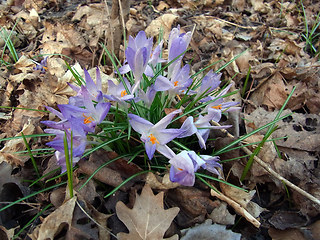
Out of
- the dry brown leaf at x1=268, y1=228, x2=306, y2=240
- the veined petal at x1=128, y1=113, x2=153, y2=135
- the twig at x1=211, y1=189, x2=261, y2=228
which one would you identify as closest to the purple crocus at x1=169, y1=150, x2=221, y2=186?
the veined petal at x1=128, y1=113, x2=153, y2=135

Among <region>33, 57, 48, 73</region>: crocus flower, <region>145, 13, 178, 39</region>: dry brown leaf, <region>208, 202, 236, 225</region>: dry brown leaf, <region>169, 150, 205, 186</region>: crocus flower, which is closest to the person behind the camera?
<region>169, 150, 205, 186</region>: crocus flower

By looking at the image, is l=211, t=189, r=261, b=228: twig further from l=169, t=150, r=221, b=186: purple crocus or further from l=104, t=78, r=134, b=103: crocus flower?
l=104, t=78, r=134, b=103: crocus flower

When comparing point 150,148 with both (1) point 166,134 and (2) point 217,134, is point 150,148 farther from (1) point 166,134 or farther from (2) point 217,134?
(2) point 217,134

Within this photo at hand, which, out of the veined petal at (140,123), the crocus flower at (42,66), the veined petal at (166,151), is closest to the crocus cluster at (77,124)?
the veined petal at (140,123)

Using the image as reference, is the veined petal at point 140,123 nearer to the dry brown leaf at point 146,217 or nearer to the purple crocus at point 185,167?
the purple crocus at point 185,167

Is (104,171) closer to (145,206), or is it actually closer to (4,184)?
(145,206)

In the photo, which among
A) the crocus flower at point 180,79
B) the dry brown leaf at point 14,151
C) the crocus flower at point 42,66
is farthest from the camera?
the crocus flower at point 42,66

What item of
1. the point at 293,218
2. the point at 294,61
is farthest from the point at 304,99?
the point at 293,218
